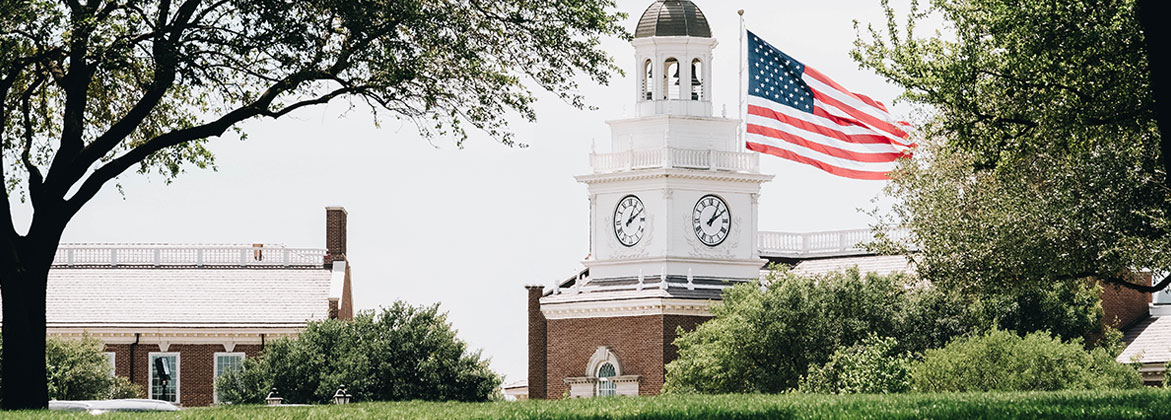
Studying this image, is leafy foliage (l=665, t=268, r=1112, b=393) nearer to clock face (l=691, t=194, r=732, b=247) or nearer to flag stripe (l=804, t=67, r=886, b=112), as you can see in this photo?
flag stripe (l=804, t=67, r=886, b=112)

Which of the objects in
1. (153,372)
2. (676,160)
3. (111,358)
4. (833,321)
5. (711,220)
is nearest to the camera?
(833,321)

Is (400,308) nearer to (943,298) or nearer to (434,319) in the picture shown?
(434,319)

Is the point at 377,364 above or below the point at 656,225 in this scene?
below

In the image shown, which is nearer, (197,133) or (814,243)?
(197,133)

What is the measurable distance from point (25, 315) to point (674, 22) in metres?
48.8

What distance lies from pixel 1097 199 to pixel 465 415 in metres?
20.4

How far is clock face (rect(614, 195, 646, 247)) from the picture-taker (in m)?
81.3

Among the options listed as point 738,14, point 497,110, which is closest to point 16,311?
point 497,110

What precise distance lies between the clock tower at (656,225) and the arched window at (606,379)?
36 mm

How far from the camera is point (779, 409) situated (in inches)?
1107

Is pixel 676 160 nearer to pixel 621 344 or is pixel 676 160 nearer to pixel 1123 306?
pixel 621 344

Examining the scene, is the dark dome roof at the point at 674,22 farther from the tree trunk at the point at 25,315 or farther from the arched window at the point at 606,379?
the tree trunk at the point at 25,315

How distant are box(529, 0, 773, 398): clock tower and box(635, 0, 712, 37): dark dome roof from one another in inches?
1.4

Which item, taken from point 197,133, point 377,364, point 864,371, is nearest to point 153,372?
point 377,364
